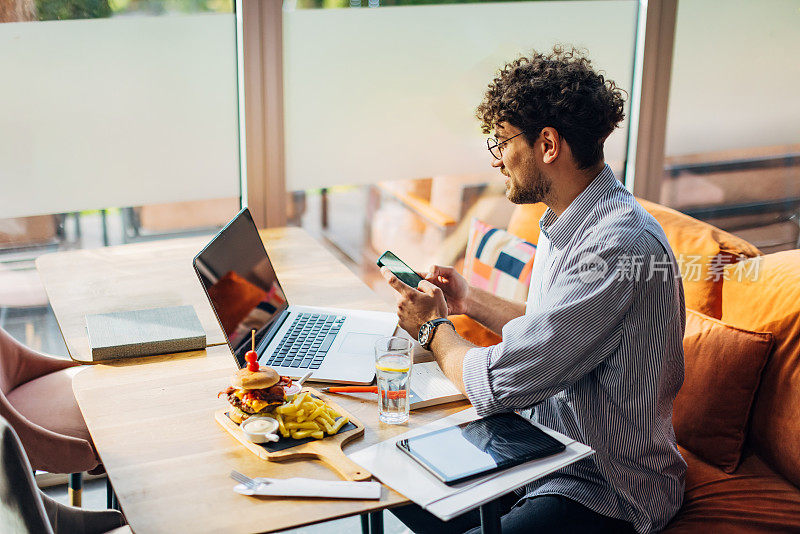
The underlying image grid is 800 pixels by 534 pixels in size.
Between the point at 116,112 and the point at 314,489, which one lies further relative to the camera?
the point at 116,112

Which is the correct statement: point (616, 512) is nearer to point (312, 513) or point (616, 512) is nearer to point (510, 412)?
point (510, 412)

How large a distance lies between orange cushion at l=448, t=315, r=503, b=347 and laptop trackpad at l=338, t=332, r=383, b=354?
2.15 ft

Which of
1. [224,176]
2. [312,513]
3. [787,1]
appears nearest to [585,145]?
[312,513]

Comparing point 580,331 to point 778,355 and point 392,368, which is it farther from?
point 778,355

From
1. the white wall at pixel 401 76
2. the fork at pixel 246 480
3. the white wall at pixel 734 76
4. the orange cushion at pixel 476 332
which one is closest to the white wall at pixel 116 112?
the white wall at pixel 401 76

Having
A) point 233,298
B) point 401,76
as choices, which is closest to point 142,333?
point 233,298

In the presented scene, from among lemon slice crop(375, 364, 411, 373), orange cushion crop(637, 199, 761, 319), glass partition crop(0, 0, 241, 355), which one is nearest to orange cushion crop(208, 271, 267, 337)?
lemon slice crop(375, 364, 411, 373)

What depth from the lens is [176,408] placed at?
4.95 ft

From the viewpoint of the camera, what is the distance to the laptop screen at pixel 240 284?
1.60 m

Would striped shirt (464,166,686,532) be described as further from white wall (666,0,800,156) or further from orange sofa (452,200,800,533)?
white wall (666,0,800,156)

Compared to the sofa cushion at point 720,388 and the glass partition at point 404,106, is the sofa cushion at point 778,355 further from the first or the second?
the glass partition at point 404,106

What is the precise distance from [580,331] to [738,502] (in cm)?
66

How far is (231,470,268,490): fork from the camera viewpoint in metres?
1.25

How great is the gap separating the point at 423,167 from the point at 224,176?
71 centimetres
